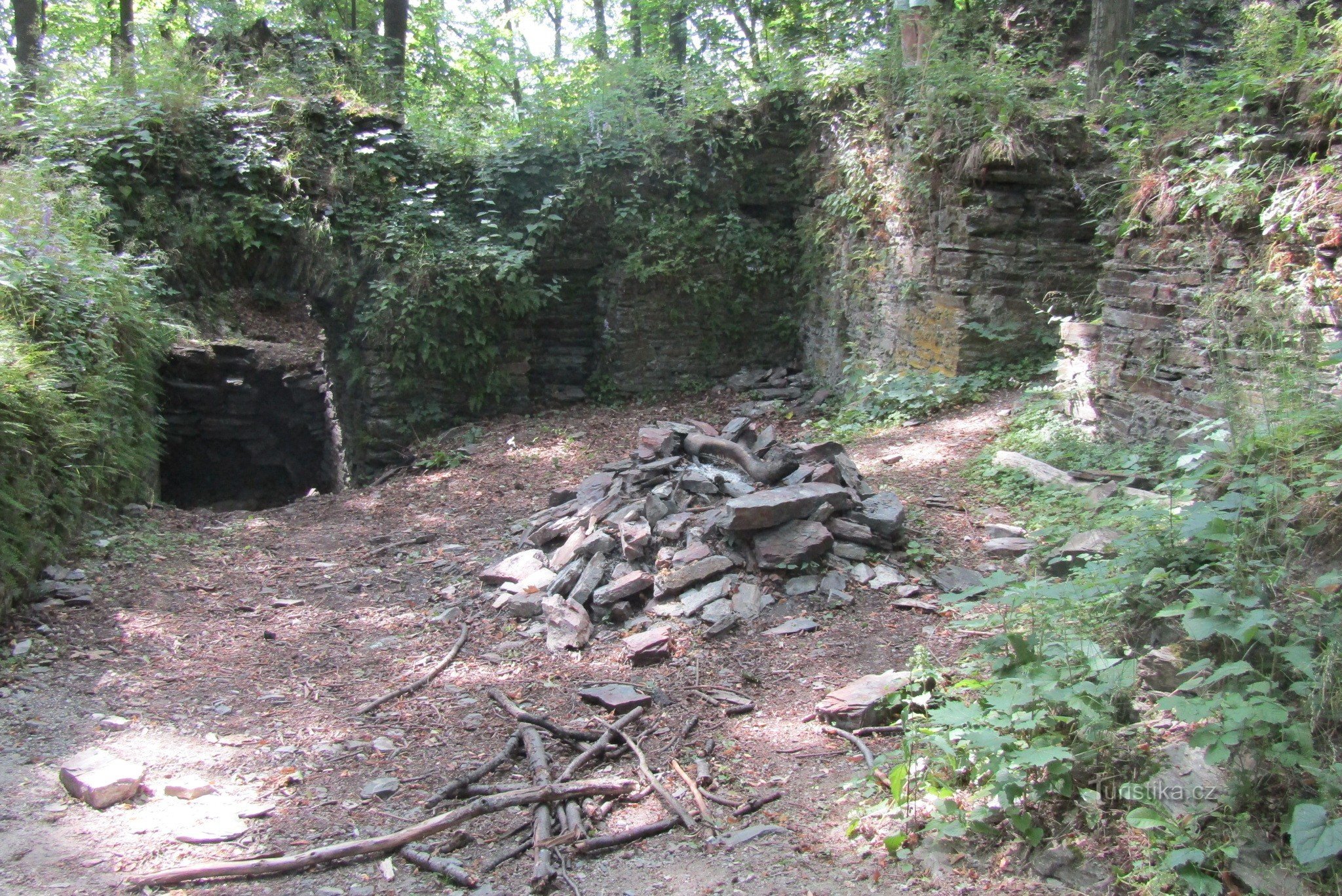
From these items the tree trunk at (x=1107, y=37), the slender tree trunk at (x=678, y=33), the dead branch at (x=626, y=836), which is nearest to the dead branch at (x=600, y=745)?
the dead branch at (x=626, y=836)

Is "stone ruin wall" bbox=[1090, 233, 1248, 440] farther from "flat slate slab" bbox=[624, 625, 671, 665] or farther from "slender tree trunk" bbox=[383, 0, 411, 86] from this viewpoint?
"slender tree trunk" bbox=[383, 0, 411, 86]

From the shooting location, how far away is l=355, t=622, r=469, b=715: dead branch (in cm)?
378

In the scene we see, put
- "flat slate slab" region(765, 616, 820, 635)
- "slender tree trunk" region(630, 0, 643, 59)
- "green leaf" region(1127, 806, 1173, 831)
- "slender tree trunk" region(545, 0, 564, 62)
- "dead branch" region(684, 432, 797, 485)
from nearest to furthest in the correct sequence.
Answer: "green leaf" region(1127, 806, 1173, 831) < "flat slate slab" region(765, 616, 820, 635) < "dead branch" region(684, 432, 797, 485) < "slender tree trunk" region(630, 0, 643, 59) < "slender tree trunk" region(545, 0, 564, 62)

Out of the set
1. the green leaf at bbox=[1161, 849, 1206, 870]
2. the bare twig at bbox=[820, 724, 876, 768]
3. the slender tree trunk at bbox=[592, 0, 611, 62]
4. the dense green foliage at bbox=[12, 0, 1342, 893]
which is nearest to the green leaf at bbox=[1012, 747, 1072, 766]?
the dense green foliage at bbox=[12, 0, 1342, 893]

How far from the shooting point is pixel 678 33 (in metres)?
15.3

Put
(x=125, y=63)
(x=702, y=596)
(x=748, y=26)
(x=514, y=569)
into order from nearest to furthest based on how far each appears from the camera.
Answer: (x=702, y=596)
(x=514, y=569)
(x=125, y=63)
(x=748, y=26)

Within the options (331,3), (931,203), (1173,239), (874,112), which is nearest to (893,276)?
(931,203)

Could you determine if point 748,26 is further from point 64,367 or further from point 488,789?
point 488,789

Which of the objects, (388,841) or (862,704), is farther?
(862,704)

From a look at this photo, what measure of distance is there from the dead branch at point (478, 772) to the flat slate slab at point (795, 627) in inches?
52.9

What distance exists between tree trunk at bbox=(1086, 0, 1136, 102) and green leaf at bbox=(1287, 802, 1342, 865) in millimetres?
7840

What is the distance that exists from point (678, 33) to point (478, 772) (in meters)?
15.1

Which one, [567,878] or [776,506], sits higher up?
[776,506]

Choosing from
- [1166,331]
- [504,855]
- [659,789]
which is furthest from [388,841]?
[1166,331]
